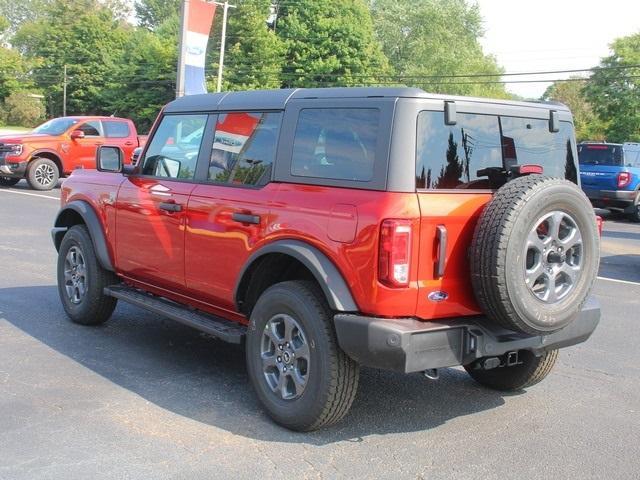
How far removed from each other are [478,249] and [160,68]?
61.1 metres

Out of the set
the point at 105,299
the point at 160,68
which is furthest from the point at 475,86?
the point at 105,299

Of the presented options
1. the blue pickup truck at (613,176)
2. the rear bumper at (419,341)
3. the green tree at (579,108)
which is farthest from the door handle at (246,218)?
the green tree at (579,108)

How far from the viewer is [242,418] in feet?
14.1

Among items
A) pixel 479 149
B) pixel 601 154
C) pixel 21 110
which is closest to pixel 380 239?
pixel 479 149

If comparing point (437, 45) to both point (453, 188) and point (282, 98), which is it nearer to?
point (282, 98)

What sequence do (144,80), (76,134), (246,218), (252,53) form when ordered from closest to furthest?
(246,218) < (76,134) < (252,53) < (144,80)

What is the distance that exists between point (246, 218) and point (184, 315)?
3.18 ft

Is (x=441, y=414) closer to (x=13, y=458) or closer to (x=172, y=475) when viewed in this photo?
(x=172, y=475)

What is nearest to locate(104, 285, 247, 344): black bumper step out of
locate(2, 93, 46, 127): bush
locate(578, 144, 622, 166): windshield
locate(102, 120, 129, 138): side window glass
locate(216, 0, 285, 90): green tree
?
locate(578, 144, 622, 166): windshield

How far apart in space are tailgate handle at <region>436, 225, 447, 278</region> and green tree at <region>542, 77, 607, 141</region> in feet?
182

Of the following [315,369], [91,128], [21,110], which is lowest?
[315,369]

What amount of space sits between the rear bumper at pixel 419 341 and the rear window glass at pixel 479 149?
740 mm

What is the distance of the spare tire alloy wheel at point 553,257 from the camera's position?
3.82 meters

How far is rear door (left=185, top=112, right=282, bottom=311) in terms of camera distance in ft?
14.5
